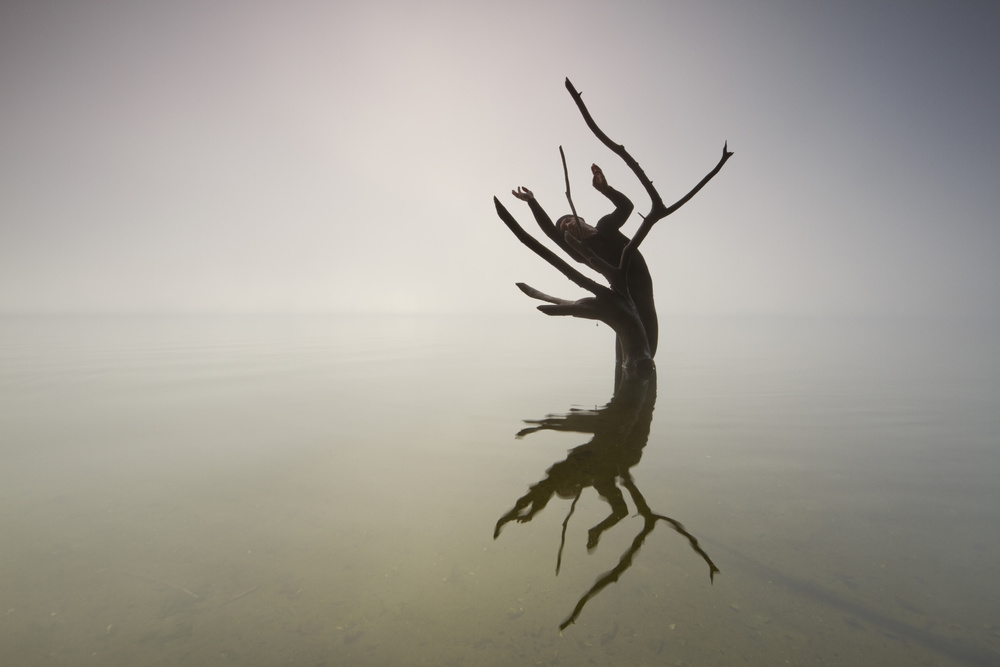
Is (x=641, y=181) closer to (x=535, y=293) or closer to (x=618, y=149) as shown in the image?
(x=618, y=149)

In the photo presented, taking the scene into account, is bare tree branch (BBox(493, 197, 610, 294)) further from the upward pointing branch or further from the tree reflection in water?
the tree reflection in water

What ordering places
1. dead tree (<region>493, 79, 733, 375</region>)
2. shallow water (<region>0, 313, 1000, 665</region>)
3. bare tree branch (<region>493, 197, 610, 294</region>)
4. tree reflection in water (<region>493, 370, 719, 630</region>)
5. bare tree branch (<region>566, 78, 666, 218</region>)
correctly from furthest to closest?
bare tree branch (<region>493, 197, 610, 294</region>) → dead tree (<region>493, 79, 733, 375</region>) → bare tree branch (<region>566, 78, 666, 218</region>) → tree reflection in water (<region>493, 370, 719, 630</region>) → shallow water (<region>0, 313, 1000, 665</region>)

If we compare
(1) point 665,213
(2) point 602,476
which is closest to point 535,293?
(1) point 665,213

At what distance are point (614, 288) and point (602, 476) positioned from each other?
134 inches

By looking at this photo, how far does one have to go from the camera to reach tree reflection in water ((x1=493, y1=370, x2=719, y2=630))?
189 cm

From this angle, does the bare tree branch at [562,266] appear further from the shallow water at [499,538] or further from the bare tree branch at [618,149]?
the shallow water at [499,538]

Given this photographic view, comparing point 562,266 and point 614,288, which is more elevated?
point 562,266

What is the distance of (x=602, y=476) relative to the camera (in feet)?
9.00

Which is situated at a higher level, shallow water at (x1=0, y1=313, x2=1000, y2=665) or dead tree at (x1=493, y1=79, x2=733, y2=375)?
dead tree at (x1=493, y1=79, x2=733, y2=375)

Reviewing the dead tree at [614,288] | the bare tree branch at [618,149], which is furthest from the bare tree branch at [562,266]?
the bare tree branch at [618,149]

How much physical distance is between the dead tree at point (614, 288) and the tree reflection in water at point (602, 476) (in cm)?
109

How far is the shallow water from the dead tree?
4.41 feet

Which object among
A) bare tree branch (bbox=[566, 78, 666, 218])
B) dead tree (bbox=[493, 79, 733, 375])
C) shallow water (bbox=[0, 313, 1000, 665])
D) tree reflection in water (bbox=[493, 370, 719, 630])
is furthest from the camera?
dead tree (bbox=[493, 79, 733, 375])

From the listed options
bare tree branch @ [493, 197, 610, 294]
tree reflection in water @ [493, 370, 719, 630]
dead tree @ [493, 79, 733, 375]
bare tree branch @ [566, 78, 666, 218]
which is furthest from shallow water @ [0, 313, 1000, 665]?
bare tree branch @ [566, 78, 666, 218]
